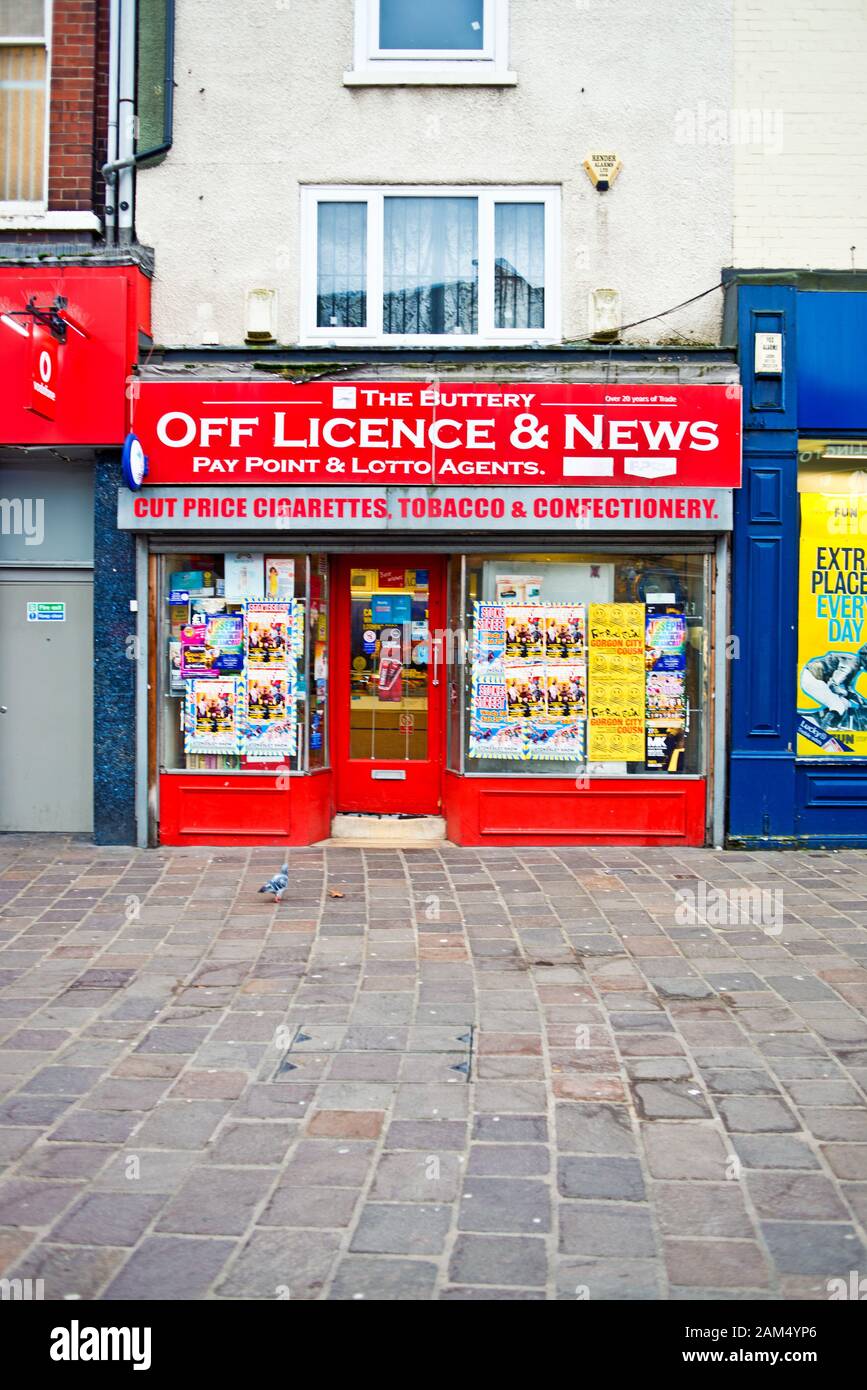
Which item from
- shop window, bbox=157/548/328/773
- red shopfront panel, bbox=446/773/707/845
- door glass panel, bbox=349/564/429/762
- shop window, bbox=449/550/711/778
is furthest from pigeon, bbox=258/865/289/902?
door glass panel, bbox=349/564/429/762

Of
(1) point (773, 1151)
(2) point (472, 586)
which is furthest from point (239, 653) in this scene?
(1) point (773, 1151)

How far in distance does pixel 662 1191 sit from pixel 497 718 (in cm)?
612

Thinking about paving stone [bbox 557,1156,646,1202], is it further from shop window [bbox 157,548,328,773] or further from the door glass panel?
the door glass panel

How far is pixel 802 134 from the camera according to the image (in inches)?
391

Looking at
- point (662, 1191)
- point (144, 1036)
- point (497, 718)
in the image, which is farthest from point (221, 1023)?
point (497, 718)

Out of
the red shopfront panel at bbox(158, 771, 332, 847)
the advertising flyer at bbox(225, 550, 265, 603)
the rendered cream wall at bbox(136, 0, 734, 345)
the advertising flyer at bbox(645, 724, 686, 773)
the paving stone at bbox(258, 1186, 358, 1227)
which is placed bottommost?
the paving stone at bbox(258, 1186, 358, 1227)

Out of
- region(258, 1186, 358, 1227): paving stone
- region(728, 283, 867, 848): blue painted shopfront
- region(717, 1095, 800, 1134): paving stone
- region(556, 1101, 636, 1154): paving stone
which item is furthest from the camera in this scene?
region(728, 283, 867, 848): blue painted shopfront

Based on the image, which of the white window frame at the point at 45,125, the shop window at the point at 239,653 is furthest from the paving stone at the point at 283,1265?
the white window frame at the point at 45,125

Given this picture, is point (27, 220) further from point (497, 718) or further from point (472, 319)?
point (497, 718)

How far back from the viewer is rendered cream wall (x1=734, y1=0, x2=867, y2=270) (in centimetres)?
989

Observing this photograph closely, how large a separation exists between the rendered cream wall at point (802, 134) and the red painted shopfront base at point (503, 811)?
4737 mm

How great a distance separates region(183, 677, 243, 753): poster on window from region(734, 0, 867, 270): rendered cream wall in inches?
227

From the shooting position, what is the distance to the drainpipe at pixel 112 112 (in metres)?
9.88

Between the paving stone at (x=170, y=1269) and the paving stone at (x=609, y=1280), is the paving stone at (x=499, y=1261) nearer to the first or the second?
the paving stone at (x=609, y=1280)
